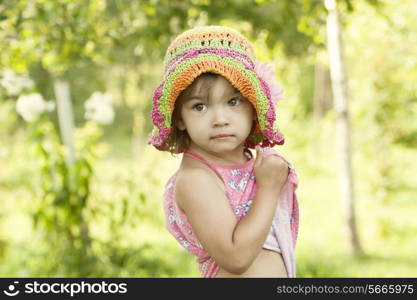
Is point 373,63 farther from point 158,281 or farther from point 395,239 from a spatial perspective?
point 158,281

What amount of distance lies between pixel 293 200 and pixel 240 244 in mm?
303

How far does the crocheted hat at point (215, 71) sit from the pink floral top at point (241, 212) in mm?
104

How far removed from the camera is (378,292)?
1955 millimetres

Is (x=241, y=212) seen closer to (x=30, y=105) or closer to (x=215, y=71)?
(x=215, y=71)

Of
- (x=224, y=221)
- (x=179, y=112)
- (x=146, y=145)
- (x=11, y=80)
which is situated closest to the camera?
(x=224, y=221)

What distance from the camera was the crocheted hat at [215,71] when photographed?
52.9 inches

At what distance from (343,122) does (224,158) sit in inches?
120

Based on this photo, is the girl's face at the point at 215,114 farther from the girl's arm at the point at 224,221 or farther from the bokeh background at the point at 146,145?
the bokeh background at the point at 146,145

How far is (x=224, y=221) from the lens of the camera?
133 centimetres

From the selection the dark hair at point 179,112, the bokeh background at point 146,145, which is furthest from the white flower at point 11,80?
the dark hair at point 179,112

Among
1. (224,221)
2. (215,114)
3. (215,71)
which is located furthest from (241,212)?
(215,71)

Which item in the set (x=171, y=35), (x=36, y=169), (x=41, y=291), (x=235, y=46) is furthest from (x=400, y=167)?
(x=235, y=46)

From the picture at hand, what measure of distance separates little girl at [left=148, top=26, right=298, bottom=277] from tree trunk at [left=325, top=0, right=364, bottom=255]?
2.90m

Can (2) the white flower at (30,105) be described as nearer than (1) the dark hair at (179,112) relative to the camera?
No
